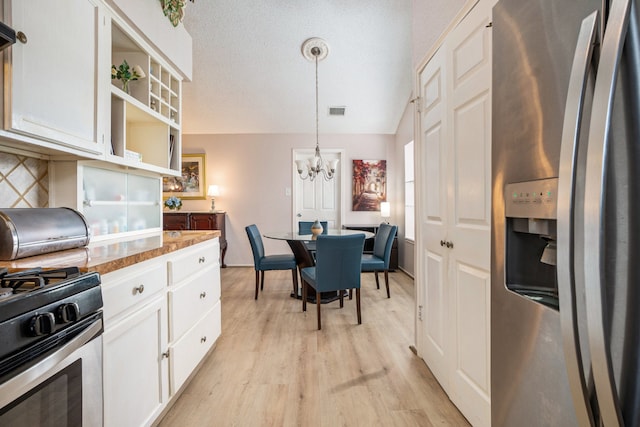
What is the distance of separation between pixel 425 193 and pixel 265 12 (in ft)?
9.70

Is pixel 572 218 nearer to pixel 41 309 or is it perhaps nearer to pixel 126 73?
pixel 41 309

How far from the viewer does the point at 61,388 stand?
85cm

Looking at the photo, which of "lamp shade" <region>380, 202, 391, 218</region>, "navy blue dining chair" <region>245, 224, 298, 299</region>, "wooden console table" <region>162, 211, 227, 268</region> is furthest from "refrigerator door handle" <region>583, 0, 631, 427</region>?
"wooden console table" <region>162, 211, 227, 268</region>

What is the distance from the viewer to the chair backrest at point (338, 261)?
2.67 m

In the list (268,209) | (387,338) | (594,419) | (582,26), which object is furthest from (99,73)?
(268,209)

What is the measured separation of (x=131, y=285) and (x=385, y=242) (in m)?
2.82

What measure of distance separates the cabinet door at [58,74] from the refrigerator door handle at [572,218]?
1640 millimetres

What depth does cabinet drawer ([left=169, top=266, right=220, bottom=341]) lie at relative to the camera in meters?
1.63

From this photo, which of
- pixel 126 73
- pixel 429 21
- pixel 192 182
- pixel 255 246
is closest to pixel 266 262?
pixel 255 246

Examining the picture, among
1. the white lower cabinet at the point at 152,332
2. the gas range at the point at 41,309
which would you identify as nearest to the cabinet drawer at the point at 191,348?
the white lower cabinet at the point at 152,332

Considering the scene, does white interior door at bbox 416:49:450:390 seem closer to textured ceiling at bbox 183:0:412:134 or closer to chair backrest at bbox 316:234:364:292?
chair backrest at bbox 316:234:364:292

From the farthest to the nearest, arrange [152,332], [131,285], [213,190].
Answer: [213,190]
[152,332]
[131,285]

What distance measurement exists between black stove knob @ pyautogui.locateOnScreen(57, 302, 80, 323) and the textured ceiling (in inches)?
146

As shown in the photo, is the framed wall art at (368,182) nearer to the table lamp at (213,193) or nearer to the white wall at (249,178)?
the white wall at (249,178)
